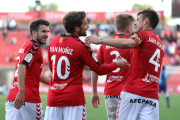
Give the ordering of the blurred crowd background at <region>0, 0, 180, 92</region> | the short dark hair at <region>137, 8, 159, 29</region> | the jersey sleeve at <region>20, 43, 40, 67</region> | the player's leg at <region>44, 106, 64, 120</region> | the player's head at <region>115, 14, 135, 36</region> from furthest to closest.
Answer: the blurred crowd background at <region>0, 0, 180, 92</region>
the player's head at <region>115, 14, 135, 36</region>
the jersey sleeve at <region>20, 43, 40, 67</region>
the short dark hair at <region>137, 8, 159, 29</region>
the player's leg at <region>44, 106, 64, 120</region>

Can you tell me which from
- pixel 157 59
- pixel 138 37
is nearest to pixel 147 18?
pixel 138 37

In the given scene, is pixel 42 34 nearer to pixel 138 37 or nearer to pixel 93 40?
pixel 93 40

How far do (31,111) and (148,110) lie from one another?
1.81 m

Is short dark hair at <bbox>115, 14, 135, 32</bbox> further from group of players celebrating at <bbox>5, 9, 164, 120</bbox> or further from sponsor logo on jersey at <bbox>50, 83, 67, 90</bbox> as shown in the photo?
sponsor logo on jersey at <bbox>50, 83, 67, 90</bbox>

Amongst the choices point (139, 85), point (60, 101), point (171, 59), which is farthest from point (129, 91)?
point (171, 59)

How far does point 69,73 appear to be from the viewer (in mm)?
3406

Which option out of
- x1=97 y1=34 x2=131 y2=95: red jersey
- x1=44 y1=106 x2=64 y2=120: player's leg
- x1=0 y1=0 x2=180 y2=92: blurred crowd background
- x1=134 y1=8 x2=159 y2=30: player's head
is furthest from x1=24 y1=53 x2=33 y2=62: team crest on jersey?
x1=0 y1=0 x2=180 y2=92: blurred crowd background

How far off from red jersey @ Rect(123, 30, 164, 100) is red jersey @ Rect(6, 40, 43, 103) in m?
1.50

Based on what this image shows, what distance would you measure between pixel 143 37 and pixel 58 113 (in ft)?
5.21

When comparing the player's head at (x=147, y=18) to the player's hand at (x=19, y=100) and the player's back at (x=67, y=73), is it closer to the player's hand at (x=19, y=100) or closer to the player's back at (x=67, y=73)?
the player's back at (x=67, y=73)

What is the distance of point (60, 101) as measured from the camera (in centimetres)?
338

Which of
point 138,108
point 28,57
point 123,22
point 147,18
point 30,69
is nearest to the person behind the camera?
point 138,108

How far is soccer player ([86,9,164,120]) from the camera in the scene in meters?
3.45

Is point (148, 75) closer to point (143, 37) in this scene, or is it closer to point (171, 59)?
point (143, 37)
